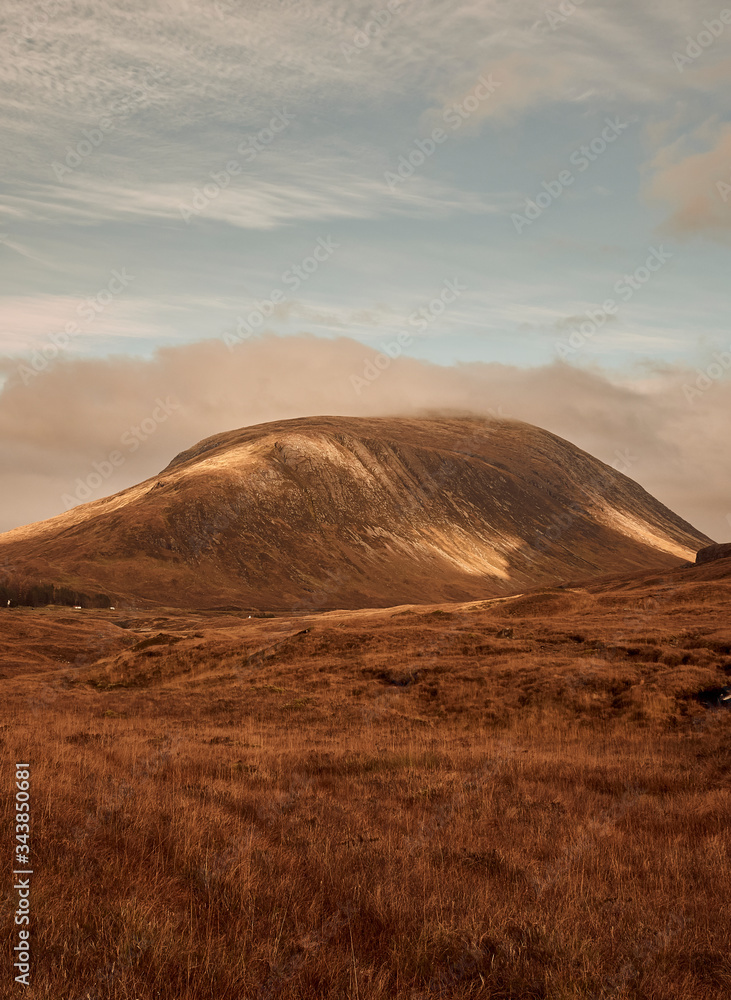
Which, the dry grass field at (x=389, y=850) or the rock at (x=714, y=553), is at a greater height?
the rock at (x=714, y=553)

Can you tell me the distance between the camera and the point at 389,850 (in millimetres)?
8227

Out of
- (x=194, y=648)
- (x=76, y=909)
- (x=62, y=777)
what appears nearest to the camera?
(x=76, y=909)

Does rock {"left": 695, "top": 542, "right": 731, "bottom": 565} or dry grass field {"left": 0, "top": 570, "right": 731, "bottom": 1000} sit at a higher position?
rock {"left": 695, "top": 542, "right": 731, "bottom": 565}

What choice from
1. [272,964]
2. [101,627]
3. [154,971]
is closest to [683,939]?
[272,964]

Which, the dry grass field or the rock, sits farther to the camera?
the rock

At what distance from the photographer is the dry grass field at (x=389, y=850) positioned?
5.20 m

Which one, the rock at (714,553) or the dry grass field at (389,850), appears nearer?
the dry grass field at (389,850)

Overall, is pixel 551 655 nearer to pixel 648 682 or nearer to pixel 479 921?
pixel 648 682

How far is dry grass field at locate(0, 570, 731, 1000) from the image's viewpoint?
520 centimetres

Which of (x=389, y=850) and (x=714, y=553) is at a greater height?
(x=714, y=553)

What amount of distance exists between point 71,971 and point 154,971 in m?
0.56

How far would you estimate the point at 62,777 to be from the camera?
10.7 meters

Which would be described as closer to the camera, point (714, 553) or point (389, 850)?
point (389, 850)

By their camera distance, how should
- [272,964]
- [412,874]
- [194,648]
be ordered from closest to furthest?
[272,964]
[412,874]
[194,648]
